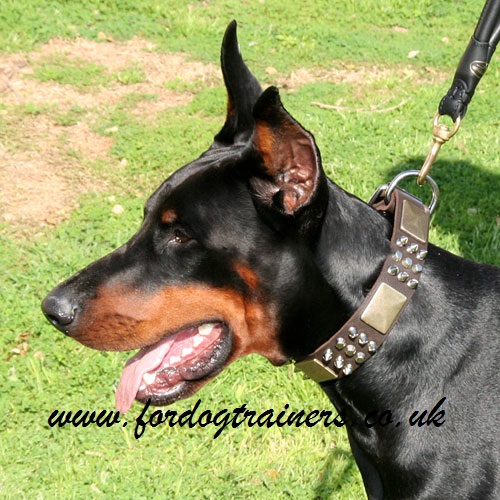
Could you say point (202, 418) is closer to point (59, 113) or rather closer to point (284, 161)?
point (284, 161)

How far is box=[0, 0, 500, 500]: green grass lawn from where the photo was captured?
410cm

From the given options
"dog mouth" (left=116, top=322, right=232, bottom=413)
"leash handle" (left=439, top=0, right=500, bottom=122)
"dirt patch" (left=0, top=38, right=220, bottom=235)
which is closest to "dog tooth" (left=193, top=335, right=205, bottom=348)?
"dog mouth" (left=116, top=322, right=232, bottom=413)

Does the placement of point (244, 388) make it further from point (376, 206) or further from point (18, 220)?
point (18, 220)

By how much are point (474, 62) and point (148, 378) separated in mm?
1953

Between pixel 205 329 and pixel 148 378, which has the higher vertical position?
pixel 205 329

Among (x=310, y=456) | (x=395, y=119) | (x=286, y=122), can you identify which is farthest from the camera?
(x=395, y=119)

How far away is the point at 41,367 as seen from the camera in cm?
456

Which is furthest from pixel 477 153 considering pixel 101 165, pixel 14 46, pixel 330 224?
pixel 14 46

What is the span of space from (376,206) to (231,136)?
67 cm

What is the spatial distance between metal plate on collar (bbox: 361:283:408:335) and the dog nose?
108cm

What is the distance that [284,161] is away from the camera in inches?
100

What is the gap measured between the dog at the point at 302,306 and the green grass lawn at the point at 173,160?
1.28 metres

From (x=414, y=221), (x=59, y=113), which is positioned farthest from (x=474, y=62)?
(x=59, y=113)

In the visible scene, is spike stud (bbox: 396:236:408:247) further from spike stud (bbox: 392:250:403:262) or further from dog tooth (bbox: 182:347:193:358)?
dog tooth (bbox: 182:347:193:358)
